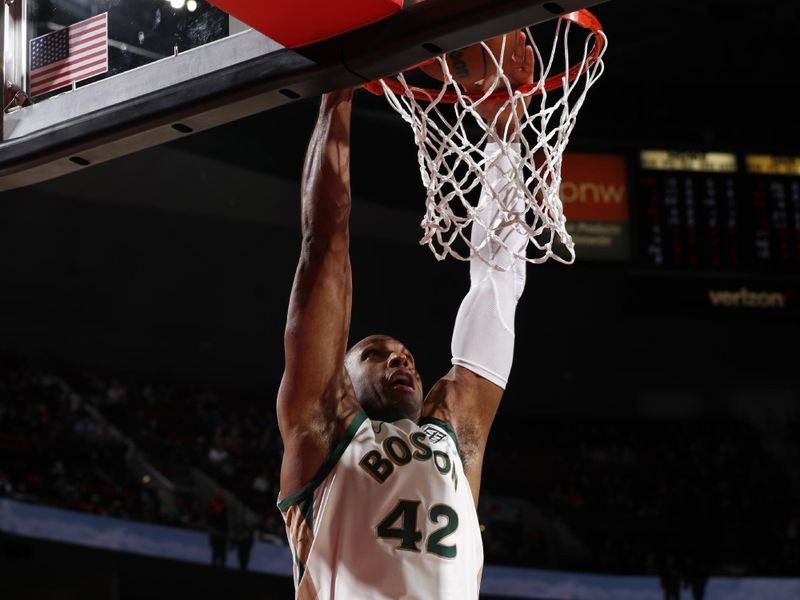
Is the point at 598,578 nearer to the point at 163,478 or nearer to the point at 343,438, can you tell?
the point at 163,478

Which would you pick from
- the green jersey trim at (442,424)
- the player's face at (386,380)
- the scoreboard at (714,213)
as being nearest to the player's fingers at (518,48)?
the player's face at (386,380)

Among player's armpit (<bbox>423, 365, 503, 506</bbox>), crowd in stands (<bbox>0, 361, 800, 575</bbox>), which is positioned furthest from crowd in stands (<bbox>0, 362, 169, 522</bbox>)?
player's armpit (<bbox>423, 365, 503, 506</bbox>)

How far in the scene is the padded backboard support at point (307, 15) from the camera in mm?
2137

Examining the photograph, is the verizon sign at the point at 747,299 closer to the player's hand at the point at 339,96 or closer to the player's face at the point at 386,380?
the player's face at the point at 386,380

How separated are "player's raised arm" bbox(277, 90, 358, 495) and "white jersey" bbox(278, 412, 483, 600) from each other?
0.07 meters

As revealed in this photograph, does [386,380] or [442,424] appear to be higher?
[386,380]

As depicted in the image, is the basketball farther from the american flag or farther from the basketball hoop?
the american flag

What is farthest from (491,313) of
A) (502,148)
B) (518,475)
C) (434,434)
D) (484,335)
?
(518,475)

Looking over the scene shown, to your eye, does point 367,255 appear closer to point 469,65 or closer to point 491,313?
point 491,313

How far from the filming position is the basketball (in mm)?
2893

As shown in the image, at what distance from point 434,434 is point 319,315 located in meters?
0.51

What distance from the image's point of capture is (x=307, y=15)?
218 cm

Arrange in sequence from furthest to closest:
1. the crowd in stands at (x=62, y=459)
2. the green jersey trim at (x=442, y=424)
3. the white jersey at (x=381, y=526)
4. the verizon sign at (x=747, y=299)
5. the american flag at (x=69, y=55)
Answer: the crowd in stands at (x=62, y=459) → the verizon sign at (x=747, y=299) → the green jersey trim at (x=442, y=424) → the white jersey at (x=381, y=526) → the american flag at (x=69, y=55)

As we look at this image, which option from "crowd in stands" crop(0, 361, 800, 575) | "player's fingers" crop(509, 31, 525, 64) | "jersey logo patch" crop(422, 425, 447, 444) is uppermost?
"player's fingers" crop(509, 31, 525, 64)
